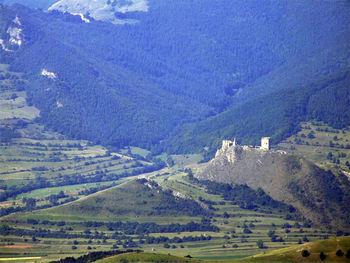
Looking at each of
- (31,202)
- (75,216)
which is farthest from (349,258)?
(31,202)

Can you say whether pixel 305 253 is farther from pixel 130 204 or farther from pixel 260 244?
pixel 130 204

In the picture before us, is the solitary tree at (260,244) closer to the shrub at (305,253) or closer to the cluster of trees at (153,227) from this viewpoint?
the cluster of trees at (153,227)

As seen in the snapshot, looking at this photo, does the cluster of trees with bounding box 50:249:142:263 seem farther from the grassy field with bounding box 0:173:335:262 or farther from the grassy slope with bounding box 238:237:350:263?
the grassy slope with bounding box 238:237:350:263

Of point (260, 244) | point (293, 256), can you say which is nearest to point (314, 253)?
point (293, 256)

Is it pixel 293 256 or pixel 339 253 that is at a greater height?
pixel 339 253

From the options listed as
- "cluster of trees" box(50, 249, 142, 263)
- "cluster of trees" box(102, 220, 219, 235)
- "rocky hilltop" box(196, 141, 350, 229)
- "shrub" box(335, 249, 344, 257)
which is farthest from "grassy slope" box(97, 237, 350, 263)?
"rocky hilltop" box(196, 141, 350, 229)

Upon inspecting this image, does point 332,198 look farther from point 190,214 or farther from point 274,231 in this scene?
point 190,214

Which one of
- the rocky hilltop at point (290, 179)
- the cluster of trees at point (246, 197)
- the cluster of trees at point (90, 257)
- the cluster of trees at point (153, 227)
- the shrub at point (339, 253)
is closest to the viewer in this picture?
the shrub at point (339, 253)

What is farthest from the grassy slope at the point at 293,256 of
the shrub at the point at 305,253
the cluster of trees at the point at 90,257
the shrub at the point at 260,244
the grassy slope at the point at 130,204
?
the grassy slope at the point at 130,204
